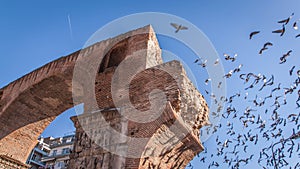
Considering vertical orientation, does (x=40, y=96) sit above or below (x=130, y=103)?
above

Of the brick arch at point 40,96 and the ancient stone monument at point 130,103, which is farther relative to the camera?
the brick arch at point 40,96

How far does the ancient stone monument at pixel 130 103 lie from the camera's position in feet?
12.7

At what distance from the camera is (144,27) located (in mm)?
5301

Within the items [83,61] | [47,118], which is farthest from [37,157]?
[83,61]

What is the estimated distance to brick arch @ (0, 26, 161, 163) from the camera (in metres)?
5.59

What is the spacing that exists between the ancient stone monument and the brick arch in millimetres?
29

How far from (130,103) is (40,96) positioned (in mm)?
3277

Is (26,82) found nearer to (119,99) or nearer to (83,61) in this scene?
(83,61)

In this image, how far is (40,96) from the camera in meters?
6.51

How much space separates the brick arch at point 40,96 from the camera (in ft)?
18.3

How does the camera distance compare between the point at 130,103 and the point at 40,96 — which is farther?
the point at 40,96

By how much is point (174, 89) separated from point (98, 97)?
1.60 meters

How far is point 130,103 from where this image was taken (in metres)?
4.30

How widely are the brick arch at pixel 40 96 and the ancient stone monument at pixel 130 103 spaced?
0.09 feet
